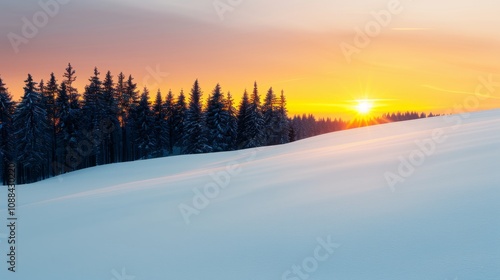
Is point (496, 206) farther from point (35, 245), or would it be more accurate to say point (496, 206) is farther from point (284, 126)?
point (284, 126)

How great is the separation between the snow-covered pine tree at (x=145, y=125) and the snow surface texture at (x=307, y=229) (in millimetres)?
40406

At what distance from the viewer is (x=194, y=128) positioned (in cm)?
4381

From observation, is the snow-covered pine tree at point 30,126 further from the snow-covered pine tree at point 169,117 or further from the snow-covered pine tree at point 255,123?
the snow-covered pine tree at point 255,123

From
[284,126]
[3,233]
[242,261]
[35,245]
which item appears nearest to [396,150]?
[242,261]

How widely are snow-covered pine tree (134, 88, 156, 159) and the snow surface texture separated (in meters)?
40.4

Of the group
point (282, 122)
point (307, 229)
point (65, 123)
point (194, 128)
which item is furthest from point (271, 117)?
point (307, 229)

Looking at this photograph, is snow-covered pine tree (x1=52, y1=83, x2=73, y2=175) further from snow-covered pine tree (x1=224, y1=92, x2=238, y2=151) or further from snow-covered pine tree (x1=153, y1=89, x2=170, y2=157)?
snow-covered pine tree (x1=224, y1=92, x2=238, y2=151)

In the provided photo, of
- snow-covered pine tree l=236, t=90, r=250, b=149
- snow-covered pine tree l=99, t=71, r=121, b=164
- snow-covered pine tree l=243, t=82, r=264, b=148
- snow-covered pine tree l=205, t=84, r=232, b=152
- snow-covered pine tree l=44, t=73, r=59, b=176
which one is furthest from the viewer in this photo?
snow-covered pine tree l=236, t=90, r=250, b=149


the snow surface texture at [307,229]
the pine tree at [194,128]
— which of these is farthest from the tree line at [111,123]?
the snow surface texture at [307,229]

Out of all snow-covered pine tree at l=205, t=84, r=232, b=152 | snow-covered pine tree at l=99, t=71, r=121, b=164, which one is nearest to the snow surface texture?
snow-covered pine tree at l=205, t=84, r=232, b=152

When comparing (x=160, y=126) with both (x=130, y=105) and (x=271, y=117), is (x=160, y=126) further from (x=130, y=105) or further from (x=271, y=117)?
(x=271, y=117)

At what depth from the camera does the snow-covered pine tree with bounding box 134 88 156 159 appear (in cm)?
4716

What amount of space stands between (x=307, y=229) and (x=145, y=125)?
149 feet

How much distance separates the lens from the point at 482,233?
3.66m
